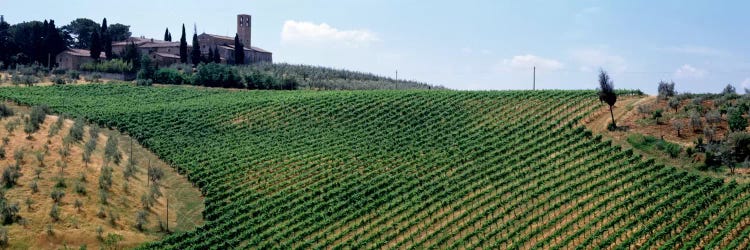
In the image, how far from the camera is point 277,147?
51.2 m

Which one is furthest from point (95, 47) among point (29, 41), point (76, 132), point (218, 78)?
point (76, 132)

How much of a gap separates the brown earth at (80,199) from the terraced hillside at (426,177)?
1335mm

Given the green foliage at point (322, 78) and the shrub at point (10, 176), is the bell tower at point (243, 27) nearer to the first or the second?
the green foliage at point (322, 78)

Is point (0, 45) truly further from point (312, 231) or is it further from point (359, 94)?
point (312, 231)

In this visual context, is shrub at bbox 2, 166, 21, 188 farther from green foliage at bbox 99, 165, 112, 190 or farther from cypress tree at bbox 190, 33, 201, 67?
cypress tree at bbox 190, 33, 201, 67

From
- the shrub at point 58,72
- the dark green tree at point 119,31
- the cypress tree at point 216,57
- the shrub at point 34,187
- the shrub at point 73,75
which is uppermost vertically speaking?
the dark green tree at point 119,31

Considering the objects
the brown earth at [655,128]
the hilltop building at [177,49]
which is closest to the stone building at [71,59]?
the hilltop building at [177,49]

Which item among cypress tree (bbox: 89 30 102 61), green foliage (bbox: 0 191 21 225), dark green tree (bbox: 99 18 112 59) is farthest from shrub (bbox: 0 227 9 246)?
dark green tree (bbox: 99 18 112 59)

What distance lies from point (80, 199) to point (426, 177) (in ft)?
59.5

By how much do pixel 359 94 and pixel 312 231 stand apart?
27.8 meters

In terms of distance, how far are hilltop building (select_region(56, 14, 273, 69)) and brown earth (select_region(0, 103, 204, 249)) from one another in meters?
54.1

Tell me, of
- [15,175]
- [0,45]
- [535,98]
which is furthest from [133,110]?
[0,45]

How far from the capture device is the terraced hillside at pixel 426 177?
1400 inches

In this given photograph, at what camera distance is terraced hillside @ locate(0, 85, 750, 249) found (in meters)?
35.6
